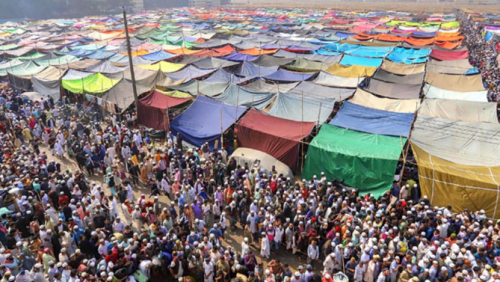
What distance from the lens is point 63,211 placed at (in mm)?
8797

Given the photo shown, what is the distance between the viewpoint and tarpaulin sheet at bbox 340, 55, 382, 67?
22.2 meters

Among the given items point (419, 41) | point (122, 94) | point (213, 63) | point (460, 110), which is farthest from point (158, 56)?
point (419, 41)

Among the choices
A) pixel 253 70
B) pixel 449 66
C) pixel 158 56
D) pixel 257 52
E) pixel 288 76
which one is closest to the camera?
pixel 288 76

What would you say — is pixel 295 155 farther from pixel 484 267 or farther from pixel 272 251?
pixel 484 267

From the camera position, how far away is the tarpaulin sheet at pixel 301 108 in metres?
13.7

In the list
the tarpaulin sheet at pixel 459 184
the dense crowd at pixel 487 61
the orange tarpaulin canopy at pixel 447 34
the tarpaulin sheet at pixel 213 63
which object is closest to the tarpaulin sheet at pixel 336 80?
the tarpaulin sheet at pixel 213 63

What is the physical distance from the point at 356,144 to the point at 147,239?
7530mm

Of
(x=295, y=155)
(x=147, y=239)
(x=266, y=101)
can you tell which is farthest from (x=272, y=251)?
(x=266, y=101)

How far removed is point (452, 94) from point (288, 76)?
8640mm

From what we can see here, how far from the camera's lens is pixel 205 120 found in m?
14.0

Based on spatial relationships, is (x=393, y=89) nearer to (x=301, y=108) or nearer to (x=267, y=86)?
(x=301, y=108)

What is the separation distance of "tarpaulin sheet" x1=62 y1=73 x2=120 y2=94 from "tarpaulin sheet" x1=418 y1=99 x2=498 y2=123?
52.2 feet

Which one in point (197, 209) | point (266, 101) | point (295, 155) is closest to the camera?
point (197, 209)

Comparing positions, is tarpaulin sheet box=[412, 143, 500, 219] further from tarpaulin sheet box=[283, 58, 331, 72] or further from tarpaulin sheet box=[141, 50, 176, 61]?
tarpaulin sheet box=[141, 50, 176, 61]
